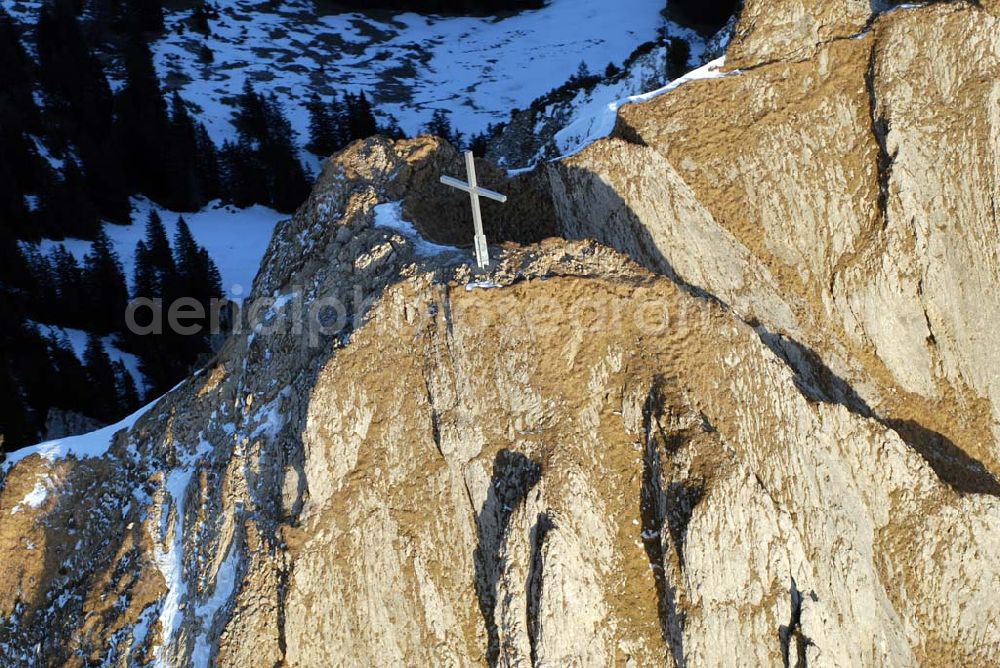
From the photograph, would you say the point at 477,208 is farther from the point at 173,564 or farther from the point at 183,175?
the point at 183,175

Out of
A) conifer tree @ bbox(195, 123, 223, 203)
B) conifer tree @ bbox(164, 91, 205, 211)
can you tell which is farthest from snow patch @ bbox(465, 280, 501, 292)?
conifer tree @ bbox(195, 123, 223, 203)

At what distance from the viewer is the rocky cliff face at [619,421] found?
14055 mm

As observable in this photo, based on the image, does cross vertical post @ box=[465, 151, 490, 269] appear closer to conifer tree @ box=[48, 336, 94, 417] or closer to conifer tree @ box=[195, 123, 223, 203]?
conifer tree @ box=[48, 336, 94, 417]

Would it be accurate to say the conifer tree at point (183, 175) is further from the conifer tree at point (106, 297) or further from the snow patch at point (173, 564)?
the snow patch at point (173, 564)

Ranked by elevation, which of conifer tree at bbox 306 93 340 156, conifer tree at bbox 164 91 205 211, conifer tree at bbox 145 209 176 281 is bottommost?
conifer tree at bbox 145 209 176 281

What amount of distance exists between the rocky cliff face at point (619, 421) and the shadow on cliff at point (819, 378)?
7 centimetres

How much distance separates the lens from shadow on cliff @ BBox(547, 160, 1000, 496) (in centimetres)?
1700

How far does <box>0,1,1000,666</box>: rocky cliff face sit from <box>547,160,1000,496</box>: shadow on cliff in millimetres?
70

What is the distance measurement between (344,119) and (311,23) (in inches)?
780

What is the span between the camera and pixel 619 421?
1482cm

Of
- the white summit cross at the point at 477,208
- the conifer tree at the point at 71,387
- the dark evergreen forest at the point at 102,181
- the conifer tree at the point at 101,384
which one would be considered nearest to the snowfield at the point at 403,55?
the dark evergreen forest at the point at 102,181

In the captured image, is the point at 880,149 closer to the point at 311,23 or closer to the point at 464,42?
the point at 464,42

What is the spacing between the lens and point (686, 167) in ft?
64.3

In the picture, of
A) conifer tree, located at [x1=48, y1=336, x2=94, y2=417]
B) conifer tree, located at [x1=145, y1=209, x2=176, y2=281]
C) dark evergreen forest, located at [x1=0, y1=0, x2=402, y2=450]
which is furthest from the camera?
conifer tree, located at [x1=145, y1=209, x2=176, y2=281]
